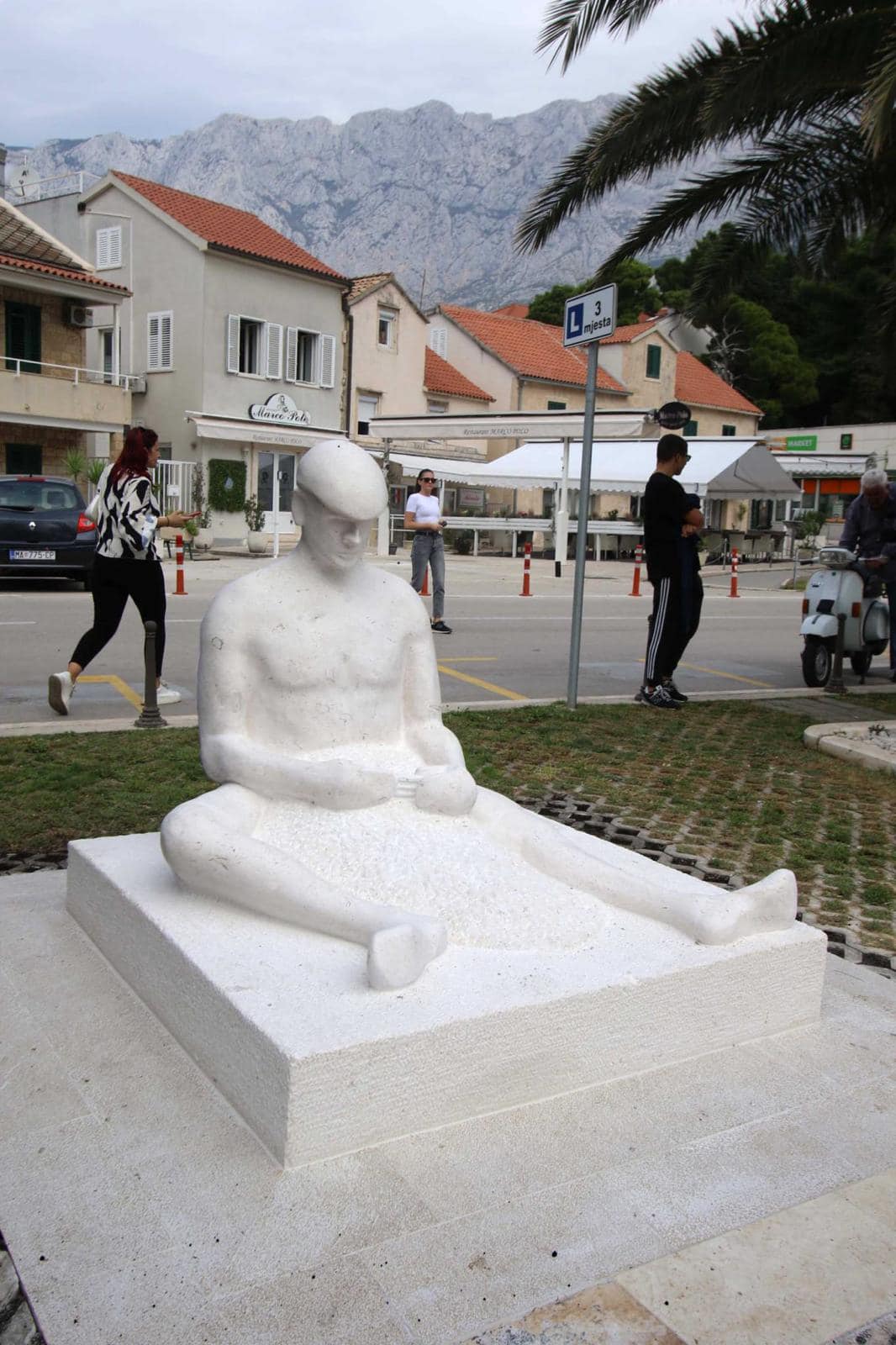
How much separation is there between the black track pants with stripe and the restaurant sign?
24.2 metres

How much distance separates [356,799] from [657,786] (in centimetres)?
322

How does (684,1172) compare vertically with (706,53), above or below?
below

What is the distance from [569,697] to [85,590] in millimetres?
9981

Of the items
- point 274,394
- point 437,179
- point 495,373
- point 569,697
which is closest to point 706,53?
point 569,697

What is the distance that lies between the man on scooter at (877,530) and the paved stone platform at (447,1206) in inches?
265

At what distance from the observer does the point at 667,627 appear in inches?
328

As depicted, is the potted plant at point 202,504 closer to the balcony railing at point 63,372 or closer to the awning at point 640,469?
the balcony railing at point 63,372

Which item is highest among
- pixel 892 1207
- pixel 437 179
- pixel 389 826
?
pixel 437 179

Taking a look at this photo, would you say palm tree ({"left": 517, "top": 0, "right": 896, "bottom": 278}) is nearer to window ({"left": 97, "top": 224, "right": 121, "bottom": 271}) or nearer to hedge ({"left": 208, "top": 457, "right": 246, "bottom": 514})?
hedge ({"left": 208, "top": 457, "right": 246, "bottom": 514})

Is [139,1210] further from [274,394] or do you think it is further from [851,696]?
[274,394]

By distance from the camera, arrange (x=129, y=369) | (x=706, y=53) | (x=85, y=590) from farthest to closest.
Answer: (x=129, y=369) < (x=85, y=590) < (x=706, y=53)

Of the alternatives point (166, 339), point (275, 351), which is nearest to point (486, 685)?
point (166, 339)

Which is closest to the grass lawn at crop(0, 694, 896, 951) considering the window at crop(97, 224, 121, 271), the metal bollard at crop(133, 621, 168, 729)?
the metal bollard at crop(133, 621, 168, 729)

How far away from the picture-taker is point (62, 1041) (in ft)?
9.89
